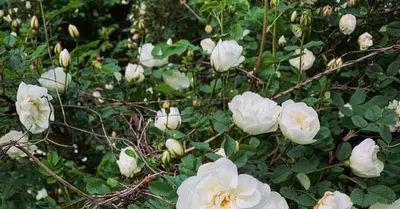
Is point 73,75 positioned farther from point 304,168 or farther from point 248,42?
point 304,168

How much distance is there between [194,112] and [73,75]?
37 cm

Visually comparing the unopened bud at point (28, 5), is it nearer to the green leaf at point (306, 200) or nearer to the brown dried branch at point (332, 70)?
the brown dried branch at point (332, 70)

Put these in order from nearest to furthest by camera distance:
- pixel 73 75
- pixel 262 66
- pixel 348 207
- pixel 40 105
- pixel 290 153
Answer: pixel 348 207 < pixel 290 153 < pixel 40 105 < pixel 262 66 < pixel 73 75

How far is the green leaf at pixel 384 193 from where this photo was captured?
88 centimetres

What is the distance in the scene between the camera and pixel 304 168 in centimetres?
93

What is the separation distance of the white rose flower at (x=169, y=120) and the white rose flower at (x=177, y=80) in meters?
0.38

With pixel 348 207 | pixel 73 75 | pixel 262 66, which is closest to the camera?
pixel 348 207

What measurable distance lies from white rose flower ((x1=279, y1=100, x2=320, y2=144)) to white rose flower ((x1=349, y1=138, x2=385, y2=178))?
3.5 inches

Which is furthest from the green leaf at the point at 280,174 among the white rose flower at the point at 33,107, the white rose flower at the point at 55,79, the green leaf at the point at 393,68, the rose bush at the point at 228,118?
the white rose flower at the point at 55,79

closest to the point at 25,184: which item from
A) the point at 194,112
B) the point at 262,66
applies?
the point at 194,112

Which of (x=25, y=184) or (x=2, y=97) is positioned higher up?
(x=2, y=97)

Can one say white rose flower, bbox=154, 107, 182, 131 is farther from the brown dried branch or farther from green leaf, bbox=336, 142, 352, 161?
green leaf, bbox=336, 142, 352, 161

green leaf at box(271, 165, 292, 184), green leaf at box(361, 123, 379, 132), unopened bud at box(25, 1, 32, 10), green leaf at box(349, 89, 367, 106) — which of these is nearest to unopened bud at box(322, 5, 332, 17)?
green leaf at box(349, 89, 367, 106)

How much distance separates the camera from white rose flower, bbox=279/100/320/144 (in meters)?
0.87
